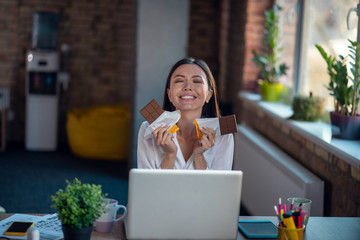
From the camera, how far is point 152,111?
2.26 meters

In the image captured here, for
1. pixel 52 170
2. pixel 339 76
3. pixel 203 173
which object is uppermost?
pixel 339 76

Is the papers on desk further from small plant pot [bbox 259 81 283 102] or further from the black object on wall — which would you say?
the black object on wall

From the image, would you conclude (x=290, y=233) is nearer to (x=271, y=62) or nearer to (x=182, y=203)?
(x=182, y=203)

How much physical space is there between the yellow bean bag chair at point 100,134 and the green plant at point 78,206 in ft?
15.2

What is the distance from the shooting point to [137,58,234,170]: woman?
2.42m

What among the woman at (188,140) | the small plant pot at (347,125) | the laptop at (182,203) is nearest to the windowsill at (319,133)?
the small plant pot at (347,125)

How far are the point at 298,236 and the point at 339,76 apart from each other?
4.90 ft

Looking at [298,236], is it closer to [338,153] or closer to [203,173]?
[203,173]

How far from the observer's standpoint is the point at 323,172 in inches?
133

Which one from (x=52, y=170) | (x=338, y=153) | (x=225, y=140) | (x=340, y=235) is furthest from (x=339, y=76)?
(x=52, y=170)

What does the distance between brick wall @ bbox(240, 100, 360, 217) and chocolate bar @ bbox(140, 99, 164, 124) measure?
47.7 inches

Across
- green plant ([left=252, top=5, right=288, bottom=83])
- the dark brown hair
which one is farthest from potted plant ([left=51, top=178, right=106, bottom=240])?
green plant ([left=252, top=5, right=288, bottom=83])

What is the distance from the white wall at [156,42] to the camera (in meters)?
5.23

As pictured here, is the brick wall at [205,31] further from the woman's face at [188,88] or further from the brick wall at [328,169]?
the woman's face at [188,88]
